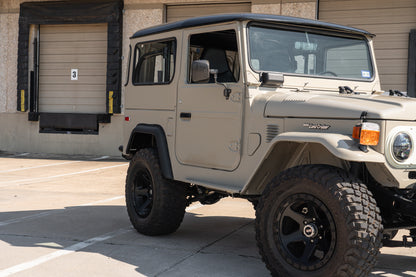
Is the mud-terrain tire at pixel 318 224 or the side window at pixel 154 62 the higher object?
the side window at pixel 154 62

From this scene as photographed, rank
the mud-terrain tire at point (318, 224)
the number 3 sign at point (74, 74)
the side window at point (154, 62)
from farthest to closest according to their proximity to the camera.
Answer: the number 3 sign at point (74, 74) → the side window at point (154, 62) → the mud-terrain tire at point (318, 224)

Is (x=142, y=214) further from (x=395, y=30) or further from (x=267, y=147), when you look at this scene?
(x=395, y=30)

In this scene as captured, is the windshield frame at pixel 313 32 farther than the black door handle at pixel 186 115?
No

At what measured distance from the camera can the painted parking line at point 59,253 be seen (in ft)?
15.7

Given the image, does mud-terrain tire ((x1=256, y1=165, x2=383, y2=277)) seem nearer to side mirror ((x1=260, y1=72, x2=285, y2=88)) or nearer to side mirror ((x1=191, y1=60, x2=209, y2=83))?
side mirror ((x1=260, y1=72, x2=285, y2=88))

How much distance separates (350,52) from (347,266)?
101 inches

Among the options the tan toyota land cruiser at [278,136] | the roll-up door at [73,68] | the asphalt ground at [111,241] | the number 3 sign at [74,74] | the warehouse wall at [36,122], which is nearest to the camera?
the tan toyota land cruiser at [278,136]

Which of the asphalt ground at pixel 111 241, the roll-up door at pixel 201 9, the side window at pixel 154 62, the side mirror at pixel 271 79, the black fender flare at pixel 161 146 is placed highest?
the roll-up door at pixel 201 9

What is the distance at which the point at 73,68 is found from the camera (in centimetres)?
1653

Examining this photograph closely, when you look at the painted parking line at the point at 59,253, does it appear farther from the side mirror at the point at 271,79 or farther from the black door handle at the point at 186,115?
the side mirror at the point at 271,79

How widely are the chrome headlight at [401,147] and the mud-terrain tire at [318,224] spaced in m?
0.33

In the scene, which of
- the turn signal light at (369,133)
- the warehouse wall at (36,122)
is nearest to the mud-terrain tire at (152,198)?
the turn signal light at (369,133)

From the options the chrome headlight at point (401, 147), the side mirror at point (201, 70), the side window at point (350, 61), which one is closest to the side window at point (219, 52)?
the side mirror at point (201, 70)

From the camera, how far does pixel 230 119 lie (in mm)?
5117
